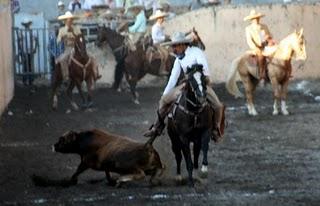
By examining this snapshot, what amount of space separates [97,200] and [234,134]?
288 inches

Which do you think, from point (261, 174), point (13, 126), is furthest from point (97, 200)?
point (13, 126)

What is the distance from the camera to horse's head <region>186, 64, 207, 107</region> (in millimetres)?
13508

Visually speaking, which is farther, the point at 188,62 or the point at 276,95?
the point at 276,95

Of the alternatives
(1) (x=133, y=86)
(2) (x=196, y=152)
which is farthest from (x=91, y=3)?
(2) (x=196, y=152)

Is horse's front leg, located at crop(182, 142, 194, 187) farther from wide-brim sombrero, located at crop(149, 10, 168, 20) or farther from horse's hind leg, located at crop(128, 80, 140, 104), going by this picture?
wide-brim sombrero, located at crop(149, 10, 168, 20)

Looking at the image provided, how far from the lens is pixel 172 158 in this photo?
16000 millimetres

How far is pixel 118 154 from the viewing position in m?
13.6

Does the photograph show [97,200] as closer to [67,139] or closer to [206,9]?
[67,139]

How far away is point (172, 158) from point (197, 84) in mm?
2745

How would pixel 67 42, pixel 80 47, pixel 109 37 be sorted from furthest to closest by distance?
1. pixel 109 37
2. pixel 67 42
3. pixel 80 47

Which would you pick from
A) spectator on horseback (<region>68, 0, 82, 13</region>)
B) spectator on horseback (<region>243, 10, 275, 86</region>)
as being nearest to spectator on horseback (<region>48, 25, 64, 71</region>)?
spectator on horseback (<region>68, 0, 82, 13</region>)

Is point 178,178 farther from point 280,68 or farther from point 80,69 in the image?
point 80,69

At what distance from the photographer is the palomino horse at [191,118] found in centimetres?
1357

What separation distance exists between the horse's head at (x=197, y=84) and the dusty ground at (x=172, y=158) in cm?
114
